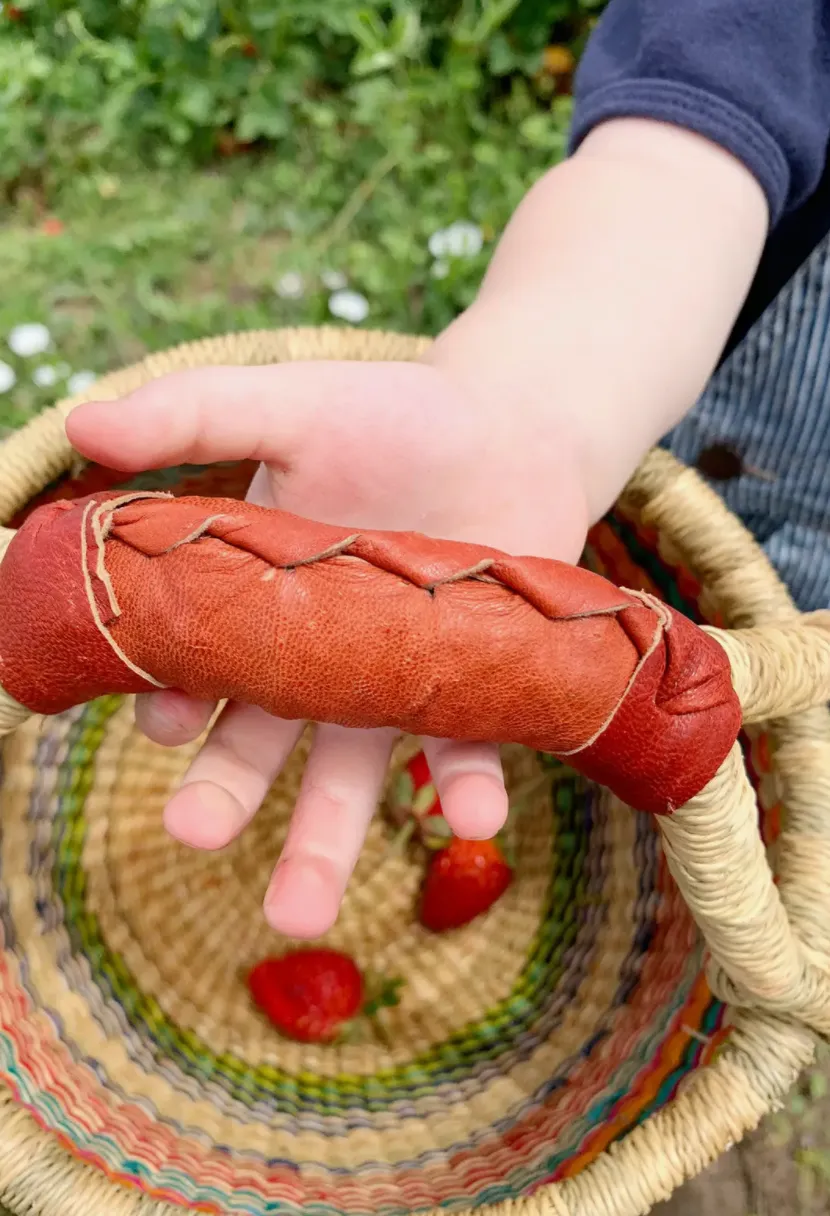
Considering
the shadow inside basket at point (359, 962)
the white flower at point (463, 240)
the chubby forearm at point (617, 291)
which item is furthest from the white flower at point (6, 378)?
the chubby forearm at point (617, 291)

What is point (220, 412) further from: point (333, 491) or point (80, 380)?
point (80, 380)

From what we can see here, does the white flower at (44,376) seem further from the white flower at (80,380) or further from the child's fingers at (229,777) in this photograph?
the child's fingers at (229,777)

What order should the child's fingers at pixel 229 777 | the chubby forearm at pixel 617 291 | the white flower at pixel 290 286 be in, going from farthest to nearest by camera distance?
the white flower at pixel 290 286 < the chubby forearm at pixel 617 291 < the child's fingers at pixel 229 777

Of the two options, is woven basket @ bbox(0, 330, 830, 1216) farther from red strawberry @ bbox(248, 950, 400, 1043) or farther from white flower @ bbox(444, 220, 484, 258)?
white flower @ bbox(444, 220, 484, 258)

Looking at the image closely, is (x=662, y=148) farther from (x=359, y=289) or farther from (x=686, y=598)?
(x=359, y=289)

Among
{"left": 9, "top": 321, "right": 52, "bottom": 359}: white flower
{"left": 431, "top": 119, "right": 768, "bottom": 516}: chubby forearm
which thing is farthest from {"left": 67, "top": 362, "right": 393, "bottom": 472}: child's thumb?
{"left": 9, "top": 321, "right": 52, "bottom": 359}: white flower

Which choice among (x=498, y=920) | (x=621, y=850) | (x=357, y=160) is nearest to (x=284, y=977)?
(x=498, y=920)

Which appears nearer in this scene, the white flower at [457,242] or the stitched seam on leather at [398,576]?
the stitched seam on leather at [398,576]
